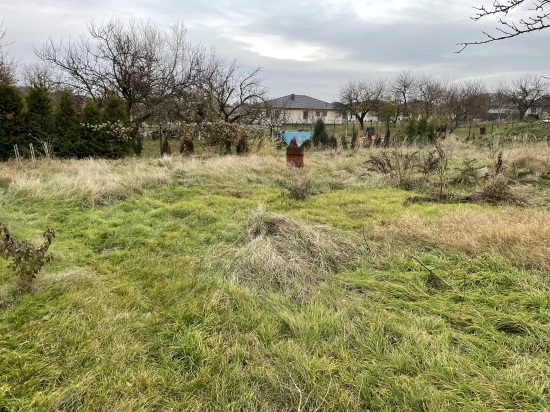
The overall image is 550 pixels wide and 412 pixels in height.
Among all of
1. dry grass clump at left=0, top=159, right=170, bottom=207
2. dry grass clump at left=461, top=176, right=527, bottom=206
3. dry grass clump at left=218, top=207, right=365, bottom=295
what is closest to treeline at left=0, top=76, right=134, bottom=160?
dry grass clump at left=0, top=159, right=170, bottom=207

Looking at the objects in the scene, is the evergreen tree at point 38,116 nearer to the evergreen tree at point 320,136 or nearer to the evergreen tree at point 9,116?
the evergreen tree at point 9,116

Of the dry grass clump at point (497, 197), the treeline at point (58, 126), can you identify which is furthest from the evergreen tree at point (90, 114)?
the dry grass clump at point (497, 197)

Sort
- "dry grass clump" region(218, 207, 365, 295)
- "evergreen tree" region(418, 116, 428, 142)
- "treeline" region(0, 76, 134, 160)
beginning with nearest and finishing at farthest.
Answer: "dry grass clump" region(218, 207, 365, 295), "treeline" region(0, 76, 134, 160), "evergreen tree" region(418, 116, 428, 142)

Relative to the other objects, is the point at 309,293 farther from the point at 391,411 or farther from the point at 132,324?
the point at 132,324

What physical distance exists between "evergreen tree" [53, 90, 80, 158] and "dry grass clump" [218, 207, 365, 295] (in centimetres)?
1074

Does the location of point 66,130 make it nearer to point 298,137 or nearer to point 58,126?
point 58,126

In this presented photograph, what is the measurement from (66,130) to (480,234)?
13.4m

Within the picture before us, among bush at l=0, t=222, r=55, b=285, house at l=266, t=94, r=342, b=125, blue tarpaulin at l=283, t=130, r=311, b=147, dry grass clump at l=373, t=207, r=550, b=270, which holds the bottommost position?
dry grass clump at l=373, t=207, r=550, b=270

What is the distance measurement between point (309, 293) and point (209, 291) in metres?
0.86

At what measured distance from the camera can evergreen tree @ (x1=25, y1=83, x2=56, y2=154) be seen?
11.0 m

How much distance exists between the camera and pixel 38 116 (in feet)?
36.6

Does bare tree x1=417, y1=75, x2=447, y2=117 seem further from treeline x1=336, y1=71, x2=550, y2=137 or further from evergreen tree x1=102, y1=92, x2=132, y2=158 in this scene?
evergreen tree x1=102, y1=92, x2=132, y2=158

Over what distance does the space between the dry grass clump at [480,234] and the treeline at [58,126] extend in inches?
427

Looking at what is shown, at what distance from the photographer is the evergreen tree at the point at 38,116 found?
11.0 m
